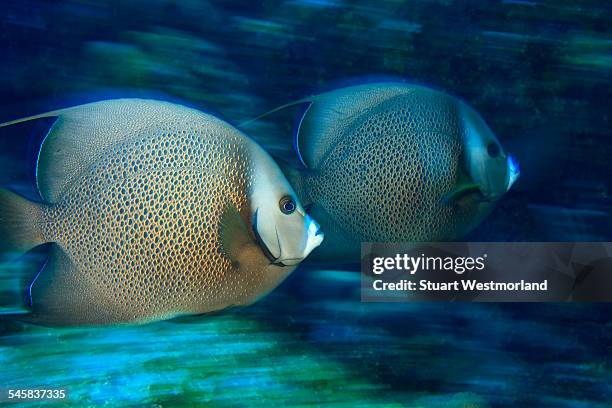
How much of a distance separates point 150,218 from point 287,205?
0.32 metres

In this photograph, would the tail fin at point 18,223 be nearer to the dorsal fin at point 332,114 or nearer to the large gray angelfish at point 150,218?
the large gray angelfish at point 150,218

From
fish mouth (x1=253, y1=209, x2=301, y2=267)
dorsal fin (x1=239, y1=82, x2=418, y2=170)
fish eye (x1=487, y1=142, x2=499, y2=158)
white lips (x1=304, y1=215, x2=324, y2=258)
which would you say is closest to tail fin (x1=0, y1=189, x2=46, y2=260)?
fish mouth (x1=253, y1=209, x2=301, y2=267)

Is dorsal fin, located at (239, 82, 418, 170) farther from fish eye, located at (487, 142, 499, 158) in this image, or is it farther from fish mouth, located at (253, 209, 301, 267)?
fish mouth, located at (253, 209, 301, 267)

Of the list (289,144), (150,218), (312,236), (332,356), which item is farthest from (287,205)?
(332,356)

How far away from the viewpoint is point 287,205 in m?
1.25

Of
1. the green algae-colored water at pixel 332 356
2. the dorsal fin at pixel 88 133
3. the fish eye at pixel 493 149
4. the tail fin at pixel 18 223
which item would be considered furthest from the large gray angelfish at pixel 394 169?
the tail fin at pixel 18 223

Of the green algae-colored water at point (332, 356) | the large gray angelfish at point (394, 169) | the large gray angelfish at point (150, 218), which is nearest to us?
the large gray angelfish at point (150, 218)

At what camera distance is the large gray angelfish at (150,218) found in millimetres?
1229

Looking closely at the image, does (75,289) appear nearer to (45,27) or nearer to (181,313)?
(181,313)

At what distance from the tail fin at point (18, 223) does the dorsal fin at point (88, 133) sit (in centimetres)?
5

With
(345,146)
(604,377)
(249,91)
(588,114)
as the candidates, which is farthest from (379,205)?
(604,377)

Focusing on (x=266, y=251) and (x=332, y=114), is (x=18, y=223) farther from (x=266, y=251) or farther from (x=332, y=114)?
(x=332, y=114)

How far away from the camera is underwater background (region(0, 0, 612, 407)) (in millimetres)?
1723

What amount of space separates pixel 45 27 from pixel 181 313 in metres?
1.29
